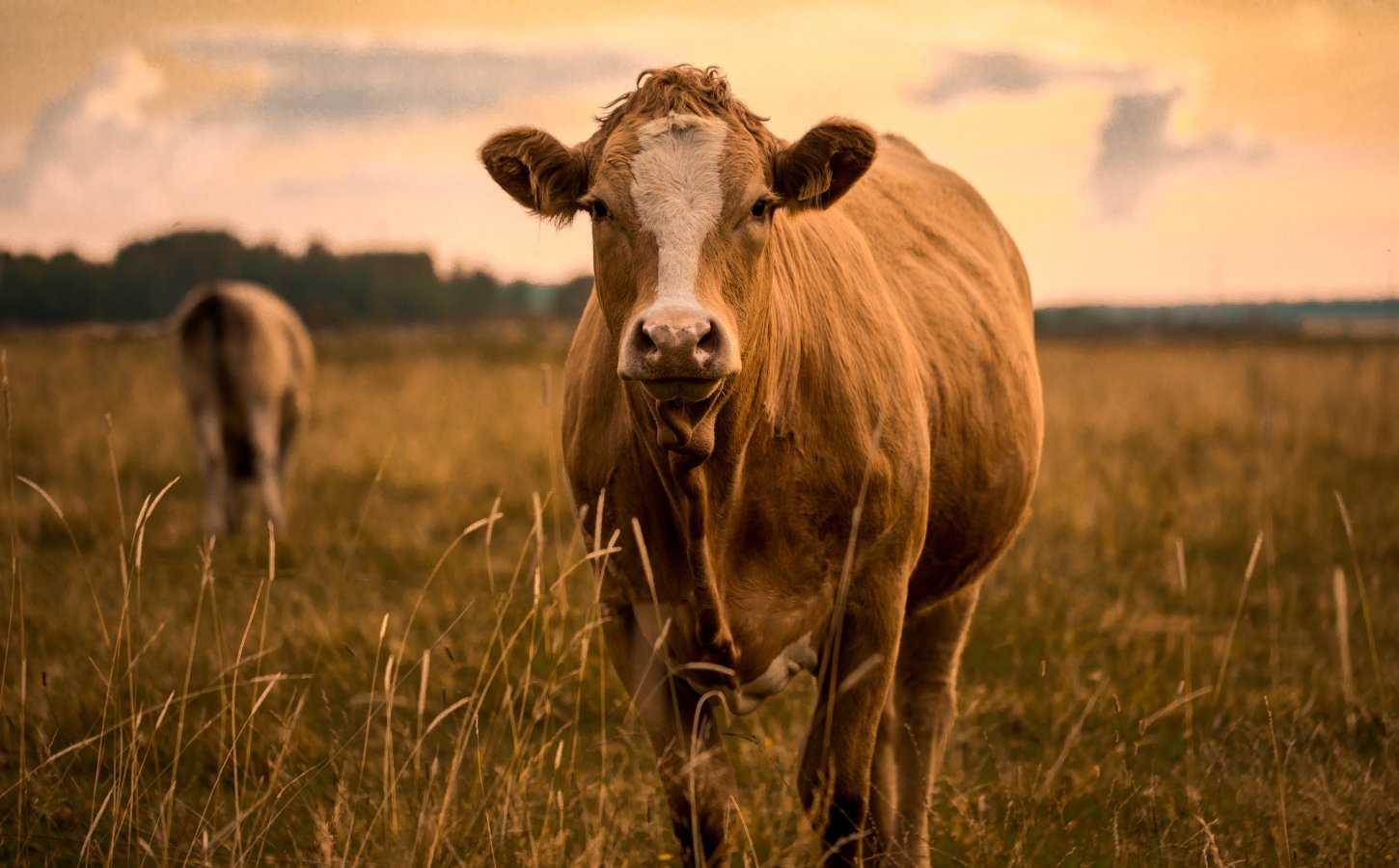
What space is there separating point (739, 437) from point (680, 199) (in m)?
0.58

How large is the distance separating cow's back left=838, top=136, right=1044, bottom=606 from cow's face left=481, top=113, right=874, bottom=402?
86 cm

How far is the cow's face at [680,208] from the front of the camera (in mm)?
2441

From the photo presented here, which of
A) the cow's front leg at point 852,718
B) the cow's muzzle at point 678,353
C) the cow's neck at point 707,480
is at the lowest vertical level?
the cow's front leg at point 852,718

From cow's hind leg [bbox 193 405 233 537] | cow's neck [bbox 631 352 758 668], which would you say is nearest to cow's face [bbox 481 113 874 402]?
cow's neck [bbox 631 352 758 668]

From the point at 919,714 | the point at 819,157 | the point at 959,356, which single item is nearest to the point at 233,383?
the point at 919,714

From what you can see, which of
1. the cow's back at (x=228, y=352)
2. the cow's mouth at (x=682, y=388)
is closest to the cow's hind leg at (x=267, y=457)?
the cow's back at (x=228, y=352)

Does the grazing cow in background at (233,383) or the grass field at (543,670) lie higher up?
the grazing cow in background at (233,383)

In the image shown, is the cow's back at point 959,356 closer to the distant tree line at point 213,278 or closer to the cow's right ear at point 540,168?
the cow's right ear at point 540,168

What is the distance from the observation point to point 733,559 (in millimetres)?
3064

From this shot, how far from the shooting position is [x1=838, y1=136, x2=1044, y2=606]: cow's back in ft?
12.4

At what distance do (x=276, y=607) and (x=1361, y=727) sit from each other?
481 centimetres

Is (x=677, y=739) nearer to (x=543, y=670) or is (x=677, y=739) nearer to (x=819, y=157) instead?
(x=819, y=157)

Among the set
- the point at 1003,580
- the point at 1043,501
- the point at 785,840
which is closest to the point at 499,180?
the point at 785,840

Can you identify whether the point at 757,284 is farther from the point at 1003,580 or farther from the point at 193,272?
the point at 193,272
